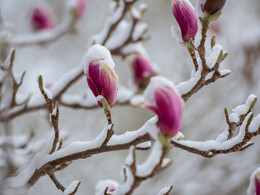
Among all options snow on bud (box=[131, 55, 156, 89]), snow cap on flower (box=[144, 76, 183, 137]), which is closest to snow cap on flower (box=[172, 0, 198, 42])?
snow cap on flower (box=[144, 76, 183, 137])

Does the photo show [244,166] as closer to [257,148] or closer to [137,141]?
[257,148]

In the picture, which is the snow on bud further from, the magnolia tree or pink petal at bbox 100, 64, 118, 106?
pink petal at bbox 100, 64, 118, 106

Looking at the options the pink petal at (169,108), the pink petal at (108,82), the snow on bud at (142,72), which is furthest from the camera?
the snow on bud at (142,72)

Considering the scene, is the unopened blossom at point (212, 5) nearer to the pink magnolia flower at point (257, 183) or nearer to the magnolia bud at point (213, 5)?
the magnolia bud at point (213, 5)

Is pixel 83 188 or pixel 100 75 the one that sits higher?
pixel 100 75

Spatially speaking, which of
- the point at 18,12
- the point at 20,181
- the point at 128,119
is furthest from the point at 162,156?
the point at 128,119

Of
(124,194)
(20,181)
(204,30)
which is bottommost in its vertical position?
(124,194)

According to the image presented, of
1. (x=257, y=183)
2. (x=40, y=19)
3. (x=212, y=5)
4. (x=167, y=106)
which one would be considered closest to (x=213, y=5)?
(x=212, y=5)

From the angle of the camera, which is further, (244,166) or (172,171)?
(172,171)

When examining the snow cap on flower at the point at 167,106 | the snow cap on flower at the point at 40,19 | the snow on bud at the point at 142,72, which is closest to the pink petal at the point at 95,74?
the snow cap on flower at the point at 167,106
